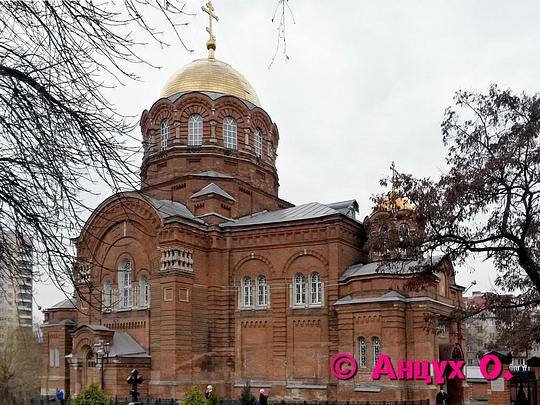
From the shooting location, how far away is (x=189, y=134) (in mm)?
34312

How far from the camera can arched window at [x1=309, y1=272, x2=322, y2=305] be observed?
28438 millimetres

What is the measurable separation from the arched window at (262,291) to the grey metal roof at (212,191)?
4520mm

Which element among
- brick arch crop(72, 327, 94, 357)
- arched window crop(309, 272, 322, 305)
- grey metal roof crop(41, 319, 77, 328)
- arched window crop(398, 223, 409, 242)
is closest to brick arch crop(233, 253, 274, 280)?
arched window crop(309, 272, 322, 305)

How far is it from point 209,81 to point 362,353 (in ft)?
54.7

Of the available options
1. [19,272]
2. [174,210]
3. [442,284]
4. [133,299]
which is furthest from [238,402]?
[19,272]

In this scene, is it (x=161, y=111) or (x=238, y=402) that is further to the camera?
(x=161, y=111)

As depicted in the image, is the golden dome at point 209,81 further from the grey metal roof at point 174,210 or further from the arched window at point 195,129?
the grey metal roof at point 174,210

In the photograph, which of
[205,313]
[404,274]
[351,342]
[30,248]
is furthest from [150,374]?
[30,248]

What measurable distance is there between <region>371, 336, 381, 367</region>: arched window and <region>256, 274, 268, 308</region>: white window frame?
17.4 ft

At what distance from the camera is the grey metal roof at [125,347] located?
90.6ft

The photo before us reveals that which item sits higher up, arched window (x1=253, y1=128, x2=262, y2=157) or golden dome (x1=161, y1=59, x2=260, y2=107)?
golden dome (x1=161, y1=59, x2=260, y2=107)

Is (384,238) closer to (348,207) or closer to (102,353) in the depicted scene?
(102,353)

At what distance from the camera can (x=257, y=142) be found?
118 feet

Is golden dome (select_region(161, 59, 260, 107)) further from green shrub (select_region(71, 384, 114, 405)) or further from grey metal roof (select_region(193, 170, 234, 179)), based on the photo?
green shrub (select_region(71, 384, 114, 405))
